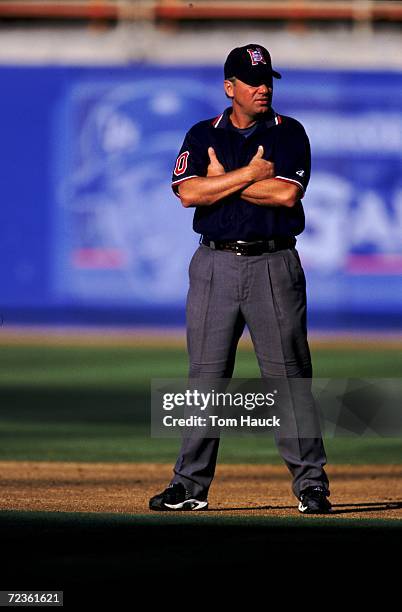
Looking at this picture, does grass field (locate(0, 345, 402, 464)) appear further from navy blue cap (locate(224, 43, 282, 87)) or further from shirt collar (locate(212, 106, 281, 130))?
navy blue cap (locate(224, 43, 282, 87))

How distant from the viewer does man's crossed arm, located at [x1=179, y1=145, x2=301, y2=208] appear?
6340 mm

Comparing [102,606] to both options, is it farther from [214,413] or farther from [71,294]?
[71,294]

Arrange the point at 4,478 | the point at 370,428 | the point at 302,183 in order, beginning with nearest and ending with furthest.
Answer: the point at 302,183
the point at 4,478
the point at 370,428

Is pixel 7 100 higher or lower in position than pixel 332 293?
higher

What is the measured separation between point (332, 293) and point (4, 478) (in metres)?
12.2

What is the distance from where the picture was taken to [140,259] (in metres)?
20.5

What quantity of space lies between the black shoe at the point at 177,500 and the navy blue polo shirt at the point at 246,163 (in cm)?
111

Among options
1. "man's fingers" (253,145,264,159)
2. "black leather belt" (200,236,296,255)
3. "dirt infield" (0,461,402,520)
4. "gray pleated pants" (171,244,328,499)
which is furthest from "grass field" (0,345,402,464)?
"man's fingers" (253,145,264,159)

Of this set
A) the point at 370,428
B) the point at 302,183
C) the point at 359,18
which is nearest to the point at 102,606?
A: the point at 302,183

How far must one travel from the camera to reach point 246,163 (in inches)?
256

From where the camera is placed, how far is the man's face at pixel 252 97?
21.2ft

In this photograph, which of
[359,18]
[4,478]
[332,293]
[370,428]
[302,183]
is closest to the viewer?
[302,183]

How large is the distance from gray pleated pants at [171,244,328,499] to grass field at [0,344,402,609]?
26cm

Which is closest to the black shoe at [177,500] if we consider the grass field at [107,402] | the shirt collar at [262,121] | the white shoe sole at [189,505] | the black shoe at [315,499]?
the white shoe sole at [189,505]
